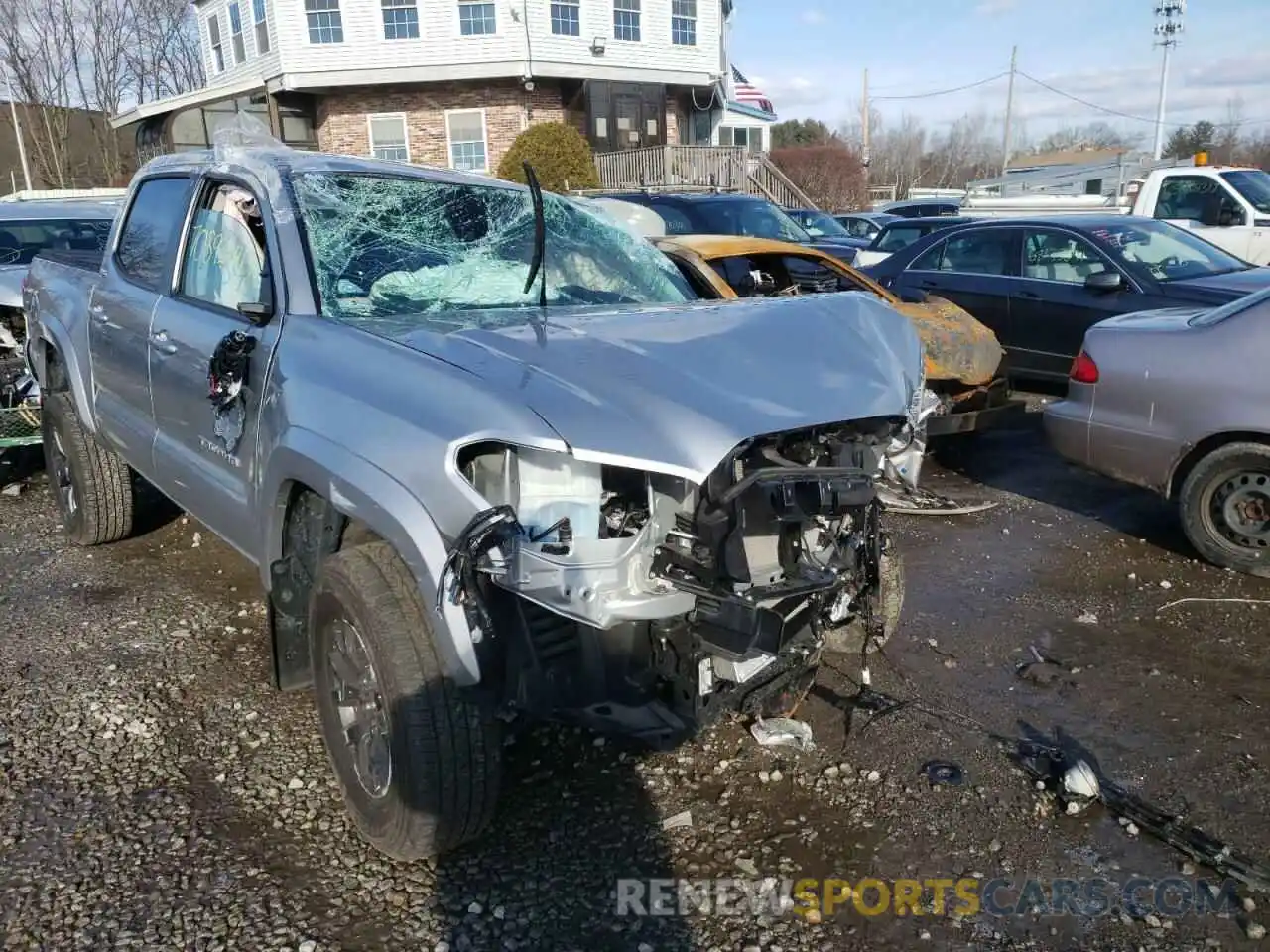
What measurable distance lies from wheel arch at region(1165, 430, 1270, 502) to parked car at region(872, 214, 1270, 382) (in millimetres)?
2622

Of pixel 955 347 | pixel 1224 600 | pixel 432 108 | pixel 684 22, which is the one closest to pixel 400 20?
pixel 432 108

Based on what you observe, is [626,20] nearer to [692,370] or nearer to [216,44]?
[216,44]

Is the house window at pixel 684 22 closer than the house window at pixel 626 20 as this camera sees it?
No

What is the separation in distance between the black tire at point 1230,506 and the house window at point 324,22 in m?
23.3

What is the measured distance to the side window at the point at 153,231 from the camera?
4.13m

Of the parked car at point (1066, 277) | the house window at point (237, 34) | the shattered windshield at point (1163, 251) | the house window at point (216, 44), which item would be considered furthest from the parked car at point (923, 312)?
the house window at point (216, 44)

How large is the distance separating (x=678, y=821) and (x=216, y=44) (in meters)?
29.9

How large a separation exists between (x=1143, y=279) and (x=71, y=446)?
7313 millimetres

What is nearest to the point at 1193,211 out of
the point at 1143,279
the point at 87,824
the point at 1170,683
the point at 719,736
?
the point at 1143,279

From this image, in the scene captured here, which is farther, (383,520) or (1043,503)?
(1043,503)

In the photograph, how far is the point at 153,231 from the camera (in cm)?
437

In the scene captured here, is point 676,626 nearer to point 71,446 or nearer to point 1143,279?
point 71,446

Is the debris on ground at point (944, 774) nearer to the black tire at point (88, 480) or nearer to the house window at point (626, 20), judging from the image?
the black tire at point (88, 480)

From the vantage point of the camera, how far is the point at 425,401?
8.48 feet
